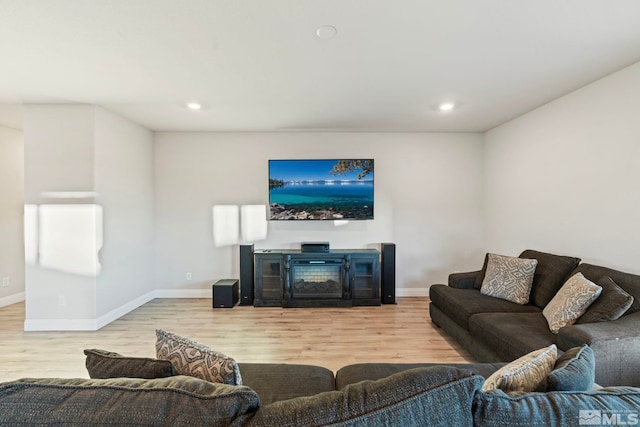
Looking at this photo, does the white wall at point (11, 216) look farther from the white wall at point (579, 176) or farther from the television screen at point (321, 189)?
the white wall at point (579, 176)

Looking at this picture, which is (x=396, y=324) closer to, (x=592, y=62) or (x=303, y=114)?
(x=303, y=114)

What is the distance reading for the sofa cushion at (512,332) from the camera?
79.8 inches

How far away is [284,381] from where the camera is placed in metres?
1.50

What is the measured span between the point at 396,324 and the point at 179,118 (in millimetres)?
3852

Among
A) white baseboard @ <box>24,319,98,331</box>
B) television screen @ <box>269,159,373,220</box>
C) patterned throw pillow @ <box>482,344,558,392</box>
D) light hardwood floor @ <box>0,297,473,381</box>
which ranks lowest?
light hardwood floor @ <box>0,297,473,381</box>

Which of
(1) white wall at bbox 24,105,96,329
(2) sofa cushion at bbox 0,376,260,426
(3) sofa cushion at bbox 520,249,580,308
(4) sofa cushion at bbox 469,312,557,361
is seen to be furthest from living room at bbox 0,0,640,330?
(2) sofa cushion at bbox 0,376,260,426

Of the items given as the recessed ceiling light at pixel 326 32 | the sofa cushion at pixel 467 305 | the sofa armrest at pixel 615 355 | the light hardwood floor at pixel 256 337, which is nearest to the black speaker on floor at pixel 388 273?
the light hardwood floor at pixel 256 337

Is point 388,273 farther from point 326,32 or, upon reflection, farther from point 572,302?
point 326,32

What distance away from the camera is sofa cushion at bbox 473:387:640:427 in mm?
737

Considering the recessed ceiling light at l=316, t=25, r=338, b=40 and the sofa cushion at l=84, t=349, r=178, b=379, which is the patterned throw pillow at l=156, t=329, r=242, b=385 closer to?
the sofa cushion at l=84, t=349, r=178, b=379

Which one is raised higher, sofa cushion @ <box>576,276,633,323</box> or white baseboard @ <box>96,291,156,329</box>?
sofa cushion @ <box>576,276,633,323</box>

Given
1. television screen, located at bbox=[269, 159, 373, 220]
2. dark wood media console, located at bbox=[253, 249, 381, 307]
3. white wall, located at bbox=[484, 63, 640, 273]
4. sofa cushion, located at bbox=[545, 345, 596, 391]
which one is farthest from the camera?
television screen, located at bbox=[269, 159, 373, 220]

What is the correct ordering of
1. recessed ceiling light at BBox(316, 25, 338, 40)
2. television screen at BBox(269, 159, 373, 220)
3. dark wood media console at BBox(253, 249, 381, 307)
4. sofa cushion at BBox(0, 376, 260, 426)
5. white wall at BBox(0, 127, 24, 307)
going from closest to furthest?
1. sofa cushion at BBox(0, 376, 260, 426)
2. recessed ceiling light at BBox(316, 25, 338, 40)
3. dark wood media console at BBox(253, 249, 381, 307)
4. white wall at BBox(0, 127, 24, 307)
5. television screen at BBox(269, 159, 373, 220)

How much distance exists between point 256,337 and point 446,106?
11.2ft
